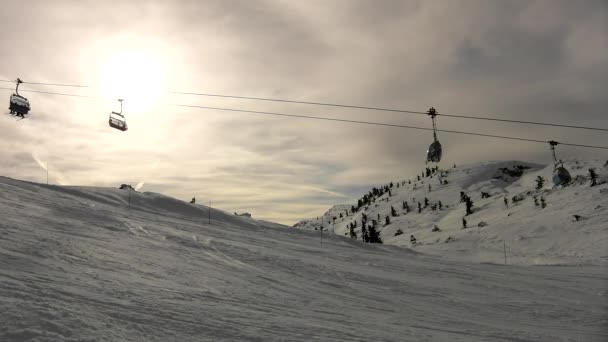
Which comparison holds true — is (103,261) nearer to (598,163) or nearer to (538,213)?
(538,213)

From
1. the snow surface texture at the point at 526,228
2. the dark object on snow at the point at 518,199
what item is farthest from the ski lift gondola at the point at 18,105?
the dark object on snow at the point at 518,199

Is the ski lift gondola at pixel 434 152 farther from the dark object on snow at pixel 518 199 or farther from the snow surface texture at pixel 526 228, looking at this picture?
the dark object on snow at pixel 518 199

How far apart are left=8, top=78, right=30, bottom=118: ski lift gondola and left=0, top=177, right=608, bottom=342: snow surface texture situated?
4096mm

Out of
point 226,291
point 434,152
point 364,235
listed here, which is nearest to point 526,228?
point 364,235

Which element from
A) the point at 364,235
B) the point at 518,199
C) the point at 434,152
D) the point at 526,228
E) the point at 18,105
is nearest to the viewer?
the point at 434,152

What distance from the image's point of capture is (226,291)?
373 inches

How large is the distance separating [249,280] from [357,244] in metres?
18.4

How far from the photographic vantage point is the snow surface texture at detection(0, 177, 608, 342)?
616cm

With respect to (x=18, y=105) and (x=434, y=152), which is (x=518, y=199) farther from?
(x=18, y=105)

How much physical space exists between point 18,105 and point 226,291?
20.2 metres

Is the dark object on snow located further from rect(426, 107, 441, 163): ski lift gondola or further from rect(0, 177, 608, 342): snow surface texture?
rect(426, 107, 441, 163): ski lift gondola

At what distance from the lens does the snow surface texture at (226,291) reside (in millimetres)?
6164

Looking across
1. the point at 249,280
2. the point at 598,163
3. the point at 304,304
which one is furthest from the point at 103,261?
the point at 598,163

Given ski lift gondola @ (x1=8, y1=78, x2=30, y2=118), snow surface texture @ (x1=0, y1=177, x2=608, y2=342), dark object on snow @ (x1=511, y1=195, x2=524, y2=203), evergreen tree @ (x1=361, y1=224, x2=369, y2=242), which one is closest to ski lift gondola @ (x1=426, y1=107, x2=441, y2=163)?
snow surface texture @ (x1=0, y1=177, x2=608, y2=342)
